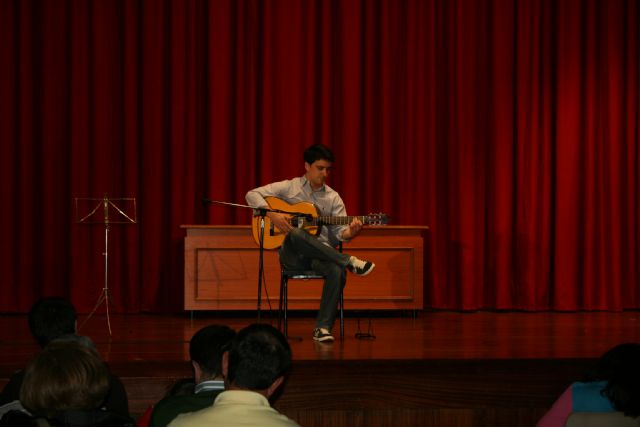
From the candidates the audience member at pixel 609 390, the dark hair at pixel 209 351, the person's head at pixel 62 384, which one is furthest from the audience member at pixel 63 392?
the audience member at pixel 609 390

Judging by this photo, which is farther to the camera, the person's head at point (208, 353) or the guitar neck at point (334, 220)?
the guitar neck at point (334, 220)

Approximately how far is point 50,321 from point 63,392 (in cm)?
116

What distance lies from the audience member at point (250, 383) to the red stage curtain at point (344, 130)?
483 cm

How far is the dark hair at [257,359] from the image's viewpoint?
2.02 m

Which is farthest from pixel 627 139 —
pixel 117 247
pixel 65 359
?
pixel 65 359

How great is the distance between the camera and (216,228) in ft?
20.6

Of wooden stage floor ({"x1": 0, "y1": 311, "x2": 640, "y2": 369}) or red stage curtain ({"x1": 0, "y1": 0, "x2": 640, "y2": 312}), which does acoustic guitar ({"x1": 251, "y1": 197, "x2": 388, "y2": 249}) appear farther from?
red stage curtain ({"x1": 0, "y1": 0, "x2": 640, "y2": 312})

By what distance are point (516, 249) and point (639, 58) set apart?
209 centimetres

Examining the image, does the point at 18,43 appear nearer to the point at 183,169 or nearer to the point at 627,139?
the point at 183,169

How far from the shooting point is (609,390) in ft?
7.72

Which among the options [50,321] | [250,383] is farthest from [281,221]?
[250,383]

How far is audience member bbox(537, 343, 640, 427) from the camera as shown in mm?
2334

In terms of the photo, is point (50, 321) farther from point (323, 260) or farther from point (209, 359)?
point (323, 260)

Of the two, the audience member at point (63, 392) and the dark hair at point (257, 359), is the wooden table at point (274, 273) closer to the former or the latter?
the dark hair at point (257, 359)
